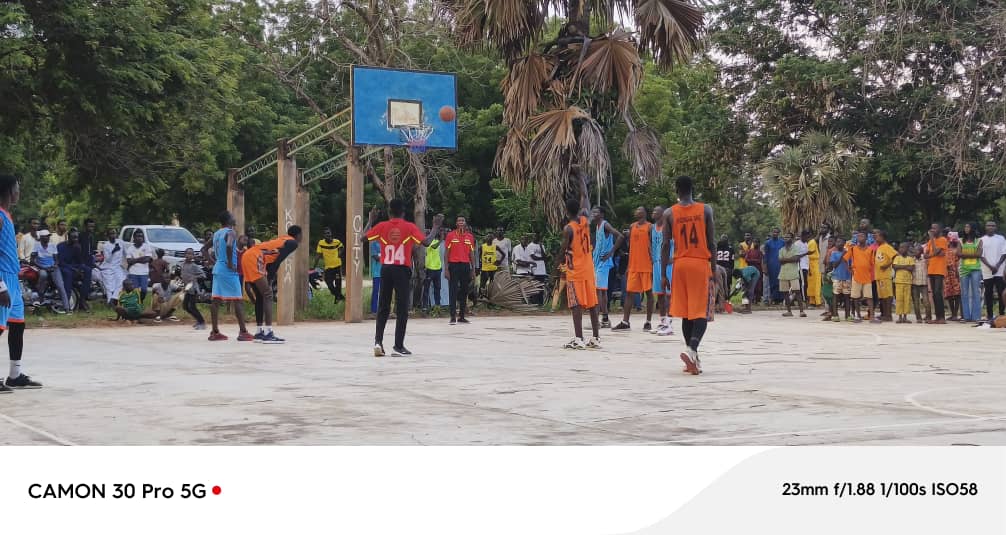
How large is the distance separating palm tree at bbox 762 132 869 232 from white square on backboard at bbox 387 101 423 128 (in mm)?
10631

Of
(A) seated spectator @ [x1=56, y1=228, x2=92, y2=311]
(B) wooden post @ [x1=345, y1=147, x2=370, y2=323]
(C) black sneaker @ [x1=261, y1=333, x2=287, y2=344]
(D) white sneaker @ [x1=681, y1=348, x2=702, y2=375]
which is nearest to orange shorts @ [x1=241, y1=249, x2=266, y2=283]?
(C) black sneaker @ [x1=261, y1=333, x2=287, y2=344]

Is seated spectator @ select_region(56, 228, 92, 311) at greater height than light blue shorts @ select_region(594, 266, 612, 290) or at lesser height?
greater

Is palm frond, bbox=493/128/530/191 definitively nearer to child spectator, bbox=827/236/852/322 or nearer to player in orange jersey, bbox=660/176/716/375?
child spectator, bbox=827/236/852/322

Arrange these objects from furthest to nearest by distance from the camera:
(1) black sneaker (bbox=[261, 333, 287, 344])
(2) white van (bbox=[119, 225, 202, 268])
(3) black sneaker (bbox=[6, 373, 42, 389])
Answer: (2) white van (bbox=[119, 225, 202, 268]) < (1) black sneaker (bbox=[261, 333, 287, 344]) < (3) black sneaker (bbox=[6, 373, 42, 389])

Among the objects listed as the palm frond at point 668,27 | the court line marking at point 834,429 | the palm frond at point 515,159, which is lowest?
the court line marking at point 834,429

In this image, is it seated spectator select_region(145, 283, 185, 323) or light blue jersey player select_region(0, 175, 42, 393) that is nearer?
light blue jersey player select_region(0, 175, 42, 393)

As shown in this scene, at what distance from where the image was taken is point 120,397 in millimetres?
9031

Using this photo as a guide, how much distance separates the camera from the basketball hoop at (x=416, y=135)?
20844 millimetres

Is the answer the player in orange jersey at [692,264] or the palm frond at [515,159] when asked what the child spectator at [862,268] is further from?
the player in orange jersey at [692,264]

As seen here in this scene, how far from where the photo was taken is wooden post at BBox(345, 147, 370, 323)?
20.7 m

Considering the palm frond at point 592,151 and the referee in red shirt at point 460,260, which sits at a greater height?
the palm frond at point 592,151

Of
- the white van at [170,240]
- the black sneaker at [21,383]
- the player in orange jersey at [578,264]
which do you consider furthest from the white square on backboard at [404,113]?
the black sneaker at [21,383]

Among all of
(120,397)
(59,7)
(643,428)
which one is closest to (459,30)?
(59,7)

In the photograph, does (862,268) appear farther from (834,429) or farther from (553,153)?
(834,429)
